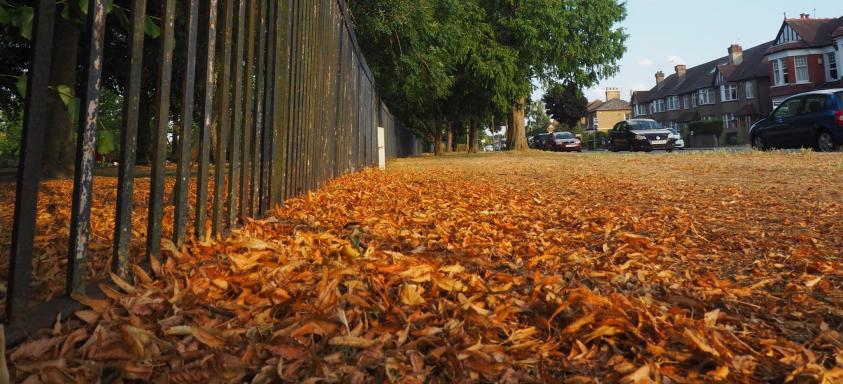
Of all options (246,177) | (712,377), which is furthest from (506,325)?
(246,177)

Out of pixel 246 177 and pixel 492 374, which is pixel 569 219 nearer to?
pixel 246 177

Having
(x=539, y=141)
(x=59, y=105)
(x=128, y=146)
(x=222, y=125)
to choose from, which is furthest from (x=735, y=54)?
(x=128, y=146)

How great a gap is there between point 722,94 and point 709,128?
14420 mm

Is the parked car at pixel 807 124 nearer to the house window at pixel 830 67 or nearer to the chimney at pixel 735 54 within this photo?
the house window at pixel 830 67

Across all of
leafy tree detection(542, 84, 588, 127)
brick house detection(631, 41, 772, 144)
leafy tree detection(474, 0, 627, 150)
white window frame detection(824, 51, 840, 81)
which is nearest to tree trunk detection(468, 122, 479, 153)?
leafy tree detection(474, 0, 627, 150)

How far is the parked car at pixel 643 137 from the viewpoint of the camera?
23938mm

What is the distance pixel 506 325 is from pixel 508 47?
2275cm

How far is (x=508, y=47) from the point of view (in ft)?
77.4

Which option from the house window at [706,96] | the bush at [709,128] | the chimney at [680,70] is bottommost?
the bush at [709,128]

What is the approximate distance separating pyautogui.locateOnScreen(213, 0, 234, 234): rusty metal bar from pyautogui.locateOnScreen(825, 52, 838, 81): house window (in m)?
49.2

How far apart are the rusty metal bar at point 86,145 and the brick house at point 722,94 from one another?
42303mm

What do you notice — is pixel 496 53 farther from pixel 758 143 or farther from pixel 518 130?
pixel 758 143

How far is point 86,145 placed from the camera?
1883mm

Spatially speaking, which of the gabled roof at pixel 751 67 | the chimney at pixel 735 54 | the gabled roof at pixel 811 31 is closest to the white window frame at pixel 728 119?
the gabled roof at pixel 751 67
